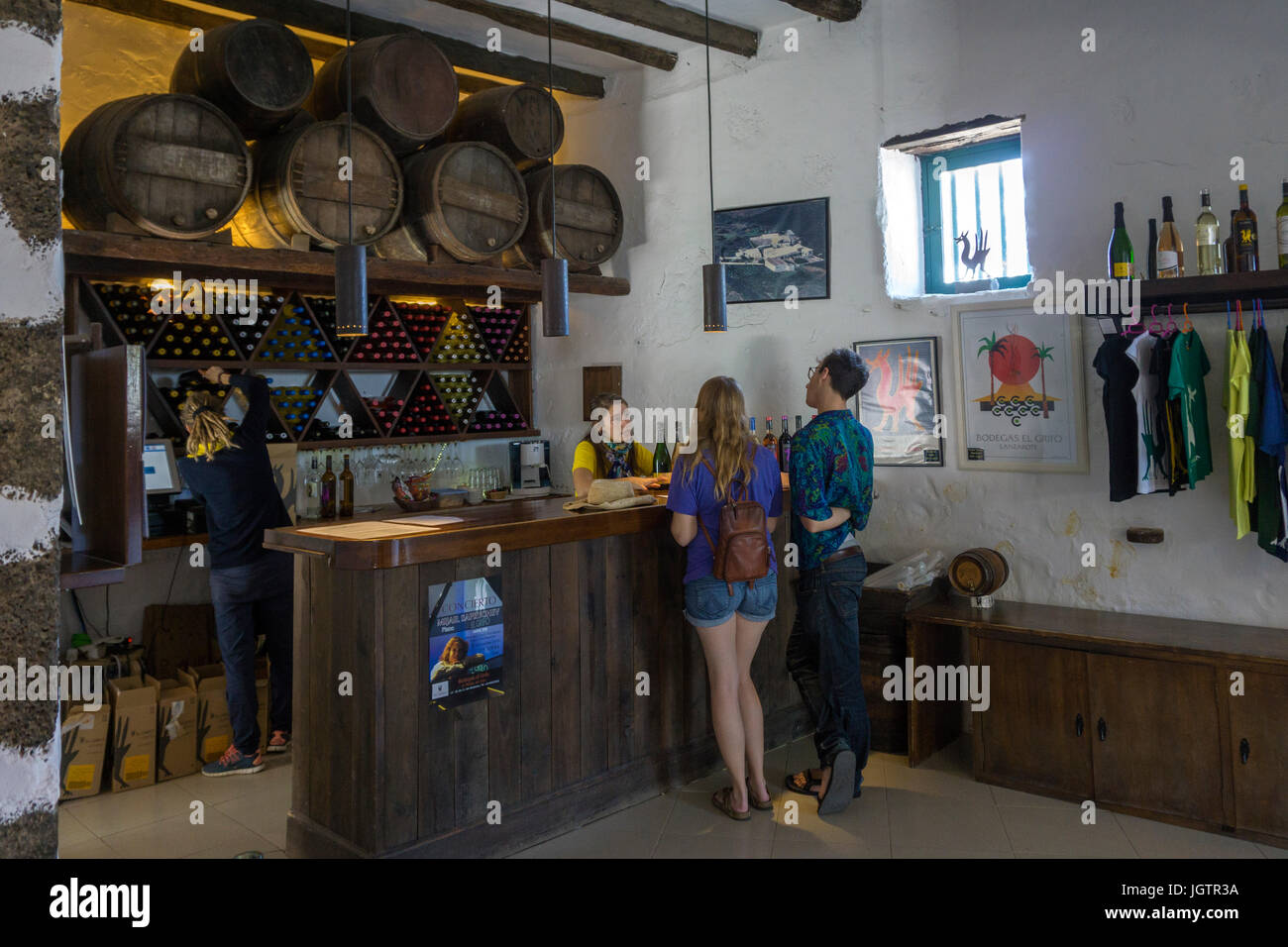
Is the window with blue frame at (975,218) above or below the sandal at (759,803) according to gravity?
above

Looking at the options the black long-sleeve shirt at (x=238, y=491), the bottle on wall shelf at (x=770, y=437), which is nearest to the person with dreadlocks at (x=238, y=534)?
the black long-sleeve shirt at (x=238, y=491)

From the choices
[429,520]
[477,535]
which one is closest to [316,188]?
[429,520]

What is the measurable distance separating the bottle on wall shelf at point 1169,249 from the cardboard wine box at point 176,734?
14.9ft

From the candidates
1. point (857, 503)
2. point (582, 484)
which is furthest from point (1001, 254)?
point (582, 484)

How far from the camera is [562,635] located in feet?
Result: 12.0

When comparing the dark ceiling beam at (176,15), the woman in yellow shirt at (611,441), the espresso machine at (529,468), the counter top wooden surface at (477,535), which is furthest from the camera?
the espresso machine at (529,468)

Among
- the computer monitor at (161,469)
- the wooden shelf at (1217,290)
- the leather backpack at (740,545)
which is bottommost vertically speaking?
the leather backpack at (740,545)

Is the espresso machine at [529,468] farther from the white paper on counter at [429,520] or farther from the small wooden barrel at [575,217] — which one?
the white paper on counter at [429,520]

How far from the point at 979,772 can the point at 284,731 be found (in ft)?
10.5

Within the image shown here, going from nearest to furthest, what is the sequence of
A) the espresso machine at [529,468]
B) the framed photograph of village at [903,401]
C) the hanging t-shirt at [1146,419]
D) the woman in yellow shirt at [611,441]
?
1. the hanging t-shirt at [1146,419]
2. the framed photograph of village at [903,401]
3. the woman in yellow shirt at [611,441]
4. the espresso machine at [529,468]

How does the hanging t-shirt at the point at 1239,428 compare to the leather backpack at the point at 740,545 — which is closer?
the leather backpack at the point at 740,545

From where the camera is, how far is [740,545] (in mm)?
3490

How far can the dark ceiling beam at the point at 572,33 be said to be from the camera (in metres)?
4.87
